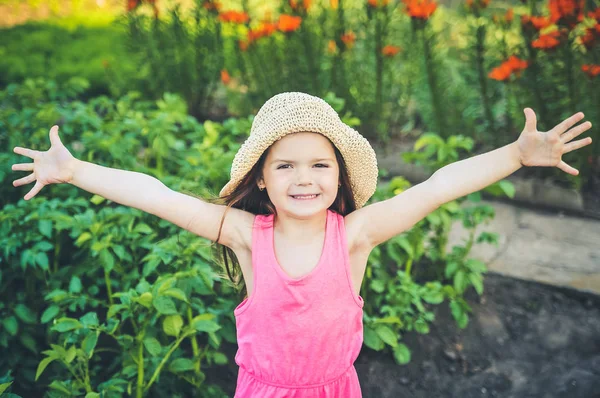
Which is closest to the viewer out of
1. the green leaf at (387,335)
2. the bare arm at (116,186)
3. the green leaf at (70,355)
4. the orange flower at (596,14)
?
the bare arm at (116,186)

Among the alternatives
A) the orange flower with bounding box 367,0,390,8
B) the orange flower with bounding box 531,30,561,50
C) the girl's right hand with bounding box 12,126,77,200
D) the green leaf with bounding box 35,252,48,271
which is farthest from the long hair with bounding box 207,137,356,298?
the orange flower with bounding box 367,0,390,8

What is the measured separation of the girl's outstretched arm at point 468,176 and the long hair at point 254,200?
0.37 feet

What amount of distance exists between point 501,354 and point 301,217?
1.54m

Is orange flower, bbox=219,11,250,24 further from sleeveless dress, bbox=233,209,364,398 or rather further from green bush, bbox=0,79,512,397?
sleeveless dress, bbox=233,209,364,398

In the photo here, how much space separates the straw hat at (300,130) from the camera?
5.79 feet

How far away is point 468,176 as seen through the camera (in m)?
1.85

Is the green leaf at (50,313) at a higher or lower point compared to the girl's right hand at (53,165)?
→ lower

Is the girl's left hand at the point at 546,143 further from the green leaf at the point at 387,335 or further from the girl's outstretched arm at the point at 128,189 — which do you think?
the green leaf at the point at 387,335

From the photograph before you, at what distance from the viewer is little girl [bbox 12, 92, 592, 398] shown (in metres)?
1.80

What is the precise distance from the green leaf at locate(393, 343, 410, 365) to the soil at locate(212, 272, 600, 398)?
100mm

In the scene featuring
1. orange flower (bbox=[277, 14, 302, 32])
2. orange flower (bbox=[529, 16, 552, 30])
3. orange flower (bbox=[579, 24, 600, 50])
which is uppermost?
orange flower (bbox=[277, 14, 302, 32])

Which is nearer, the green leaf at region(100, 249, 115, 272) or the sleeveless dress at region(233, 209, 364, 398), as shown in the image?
the sleeveless dress at region(233, 209, 364, 398)

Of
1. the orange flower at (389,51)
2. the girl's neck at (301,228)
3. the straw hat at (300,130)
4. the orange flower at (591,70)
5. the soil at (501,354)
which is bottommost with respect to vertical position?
the soil at (501,354)

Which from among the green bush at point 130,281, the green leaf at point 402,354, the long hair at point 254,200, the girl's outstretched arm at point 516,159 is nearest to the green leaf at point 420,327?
the green bush at point 130,281
